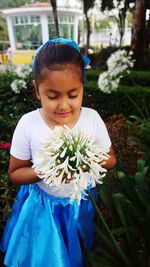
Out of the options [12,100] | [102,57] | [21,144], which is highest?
[21,144]

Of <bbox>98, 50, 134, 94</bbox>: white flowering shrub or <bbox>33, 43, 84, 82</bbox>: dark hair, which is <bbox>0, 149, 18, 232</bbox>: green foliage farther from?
<bbox>98, 50, 134, 94</bbox>: white flowering shrub

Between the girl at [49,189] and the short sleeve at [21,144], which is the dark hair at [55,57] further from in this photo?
the short sleeve at [21,144]

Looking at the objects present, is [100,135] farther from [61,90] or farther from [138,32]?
[138,32]

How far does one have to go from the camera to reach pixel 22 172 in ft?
4.17

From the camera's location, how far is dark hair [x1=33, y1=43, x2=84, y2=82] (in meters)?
1.13

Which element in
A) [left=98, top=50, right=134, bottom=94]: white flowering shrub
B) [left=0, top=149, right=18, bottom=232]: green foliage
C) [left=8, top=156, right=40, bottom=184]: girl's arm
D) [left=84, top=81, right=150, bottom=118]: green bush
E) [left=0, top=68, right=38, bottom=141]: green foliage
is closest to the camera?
[left=8, top=156, right=40, bottom=184]: girl's arm

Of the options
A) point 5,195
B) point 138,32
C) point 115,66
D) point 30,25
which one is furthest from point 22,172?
point 30,25

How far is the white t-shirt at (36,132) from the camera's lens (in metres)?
1.30

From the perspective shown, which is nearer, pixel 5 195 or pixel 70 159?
pixel 70 159

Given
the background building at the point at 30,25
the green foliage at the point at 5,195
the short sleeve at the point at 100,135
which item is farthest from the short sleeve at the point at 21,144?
the background building at the point at 30,25

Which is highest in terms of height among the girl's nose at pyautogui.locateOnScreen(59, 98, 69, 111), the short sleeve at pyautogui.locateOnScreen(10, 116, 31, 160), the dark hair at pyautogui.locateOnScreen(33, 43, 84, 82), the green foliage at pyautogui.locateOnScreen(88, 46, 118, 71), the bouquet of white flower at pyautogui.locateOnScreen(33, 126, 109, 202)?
the dark hair at pyautogui.locateOnScreen(33, 43, 84, 82)

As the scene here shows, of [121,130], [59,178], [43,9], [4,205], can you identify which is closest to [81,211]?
[59,178]

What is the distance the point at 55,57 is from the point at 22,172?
509mm

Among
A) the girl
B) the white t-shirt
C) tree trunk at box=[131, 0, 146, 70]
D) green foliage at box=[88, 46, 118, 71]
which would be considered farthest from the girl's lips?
green foliage at box=[88, 46, 118, 71]
